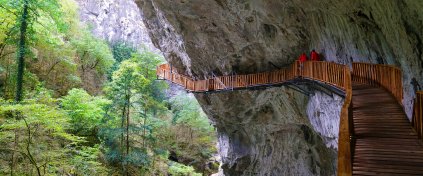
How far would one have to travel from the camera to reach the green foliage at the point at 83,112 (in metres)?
20.5

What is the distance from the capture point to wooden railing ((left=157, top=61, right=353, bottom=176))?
3988 mm

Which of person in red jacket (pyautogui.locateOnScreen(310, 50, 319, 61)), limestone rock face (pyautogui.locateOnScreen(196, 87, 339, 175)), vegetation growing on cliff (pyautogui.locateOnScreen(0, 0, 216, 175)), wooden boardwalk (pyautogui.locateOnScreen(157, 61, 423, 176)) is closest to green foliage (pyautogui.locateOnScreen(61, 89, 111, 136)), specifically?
vegetation growing on cliff (pyautogui.locateOnScreen(0, 0, 216, 175))

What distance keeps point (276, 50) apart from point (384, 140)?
9.88 m

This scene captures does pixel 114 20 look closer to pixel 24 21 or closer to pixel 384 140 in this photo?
pixel 24 21

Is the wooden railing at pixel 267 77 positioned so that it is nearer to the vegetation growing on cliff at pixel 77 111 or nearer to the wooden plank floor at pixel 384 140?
the wooden plank floor at pixel 384 140

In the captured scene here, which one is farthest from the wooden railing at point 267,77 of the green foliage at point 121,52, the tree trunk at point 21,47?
the green foliage at point 121,52

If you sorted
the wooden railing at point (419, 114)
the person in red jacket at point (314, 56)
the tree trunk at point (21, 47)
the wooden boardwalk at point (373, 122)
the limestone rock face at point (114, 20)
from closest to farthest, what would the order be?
the wooden boardwalk at point (373, 122) < the wooden railing at point (419, 114) < the person in red jacket at point (314, 56) < the tree trunk at point (21, 47) < the limestone rock face at point (114, 20)

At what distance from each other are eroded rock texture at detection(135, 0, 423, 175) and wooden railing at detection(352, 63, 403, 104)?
0.91ft

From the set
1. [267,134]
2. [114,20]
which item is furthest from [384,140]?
[114,20]

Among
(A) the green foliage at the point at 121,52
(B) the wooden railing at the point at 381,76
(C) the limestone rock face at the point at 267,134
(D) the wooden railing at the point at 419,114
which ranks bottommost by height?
(C) the limestone rock face at the point at 267,134

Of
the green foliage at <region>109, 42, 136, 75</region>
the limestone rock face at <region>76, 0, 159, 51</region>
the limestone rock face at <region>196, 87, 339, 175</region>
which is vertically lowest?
the limestone rock face at <region>196, 87, 339, 175</region>

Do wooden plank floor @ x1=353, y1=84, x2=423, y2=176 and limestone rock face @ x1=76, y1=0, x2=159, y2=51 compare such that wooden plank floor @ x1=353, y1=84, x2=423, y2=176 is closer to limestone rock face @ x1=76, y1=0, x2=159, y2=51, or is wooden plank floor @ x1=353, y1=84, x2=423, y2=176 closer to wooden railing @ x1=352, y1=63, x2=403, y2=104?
wooden railing @ x1=352, y1=63, x2=403, y2=104

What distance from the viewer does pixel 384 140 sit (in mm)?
5379

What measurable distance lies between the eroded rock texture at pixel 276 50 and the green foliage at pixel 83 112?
18.5 feet
